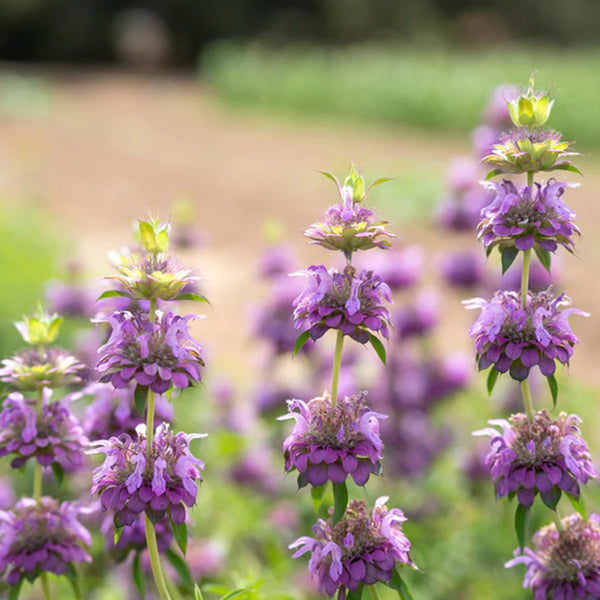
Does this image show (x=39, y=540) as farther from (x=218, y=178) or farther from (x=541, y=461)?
(x=218, y=178)

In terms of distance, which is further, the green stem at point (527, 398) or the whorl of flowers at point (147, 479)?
the green stem at point (527, 398)

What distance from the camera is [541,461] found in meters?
1.65

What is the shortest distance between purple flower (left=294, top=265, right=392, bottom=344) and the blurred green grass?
10.2 metres

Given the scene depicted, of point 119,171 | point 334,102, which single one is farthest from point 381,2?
point 119,171

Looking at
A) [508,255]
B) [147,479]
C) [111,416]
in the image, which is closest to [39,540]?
[111,416]

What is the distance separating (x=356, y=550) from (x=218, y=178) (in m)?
10.5

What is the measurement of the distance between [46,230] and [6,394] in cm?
707

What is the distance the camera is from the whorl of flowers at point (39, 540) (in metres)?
1.78

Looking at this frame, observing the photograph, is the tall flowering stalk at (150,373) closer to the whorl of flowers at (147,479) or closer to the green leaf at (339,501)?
the whorl of flowers at (147,479)

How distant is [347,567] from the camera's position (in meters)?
1.57

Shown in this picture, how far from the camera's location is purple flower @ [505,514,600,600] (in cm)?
167

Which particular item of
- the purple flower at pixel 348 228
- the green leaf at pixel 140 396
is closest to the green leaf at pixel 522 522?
the purple flower at pixel 348 228

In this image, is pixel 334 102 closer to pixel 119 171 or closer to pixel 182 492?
pixel 119 171

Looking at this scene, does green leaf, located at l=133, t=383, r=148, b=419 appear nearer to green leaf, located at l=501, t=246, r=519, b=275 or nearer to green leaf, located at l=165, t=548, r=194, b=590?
green leaf, located at l=165, t=548, r=194, b=590
